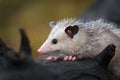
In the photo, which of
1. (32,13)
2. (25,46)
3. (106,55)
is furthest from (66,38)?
(32,13)

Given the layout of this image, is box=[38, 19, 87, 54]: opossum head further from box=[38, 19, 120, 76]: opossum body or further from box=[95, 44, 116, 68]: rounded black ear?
box=[95, 44, 116, 68]: rounded black ear

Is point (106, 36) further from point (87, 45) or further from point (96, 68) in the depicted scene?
point (96, 68)

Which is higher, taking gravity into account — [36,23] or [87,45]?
[36,23]

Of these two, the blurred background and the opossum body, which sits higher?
the blurred background

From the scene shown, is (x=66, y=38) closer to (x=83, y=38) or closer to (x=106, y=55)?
Answer: (x=83, y=38)

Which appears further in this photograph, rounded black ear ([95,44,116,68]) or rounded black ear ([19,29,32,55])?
rounded black ear ([95,44,116,68])

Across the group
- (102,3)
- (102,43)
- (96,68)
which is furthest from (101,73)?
(102,3)

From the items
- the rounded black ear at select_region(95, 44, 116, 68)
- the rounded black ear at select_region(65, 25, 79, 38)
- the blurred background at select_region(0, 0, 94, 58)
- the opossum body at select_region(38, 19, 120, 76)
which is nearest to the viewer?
the rounded black ear at select_region(95, 44, 116, 68)

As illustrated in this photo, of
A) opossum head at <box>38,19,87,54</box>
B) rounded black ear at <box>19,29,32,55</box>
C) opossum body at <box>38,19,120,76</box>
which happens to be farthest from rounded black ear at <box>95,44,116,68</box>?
opossum head at <box>38,19,87,54</box>
